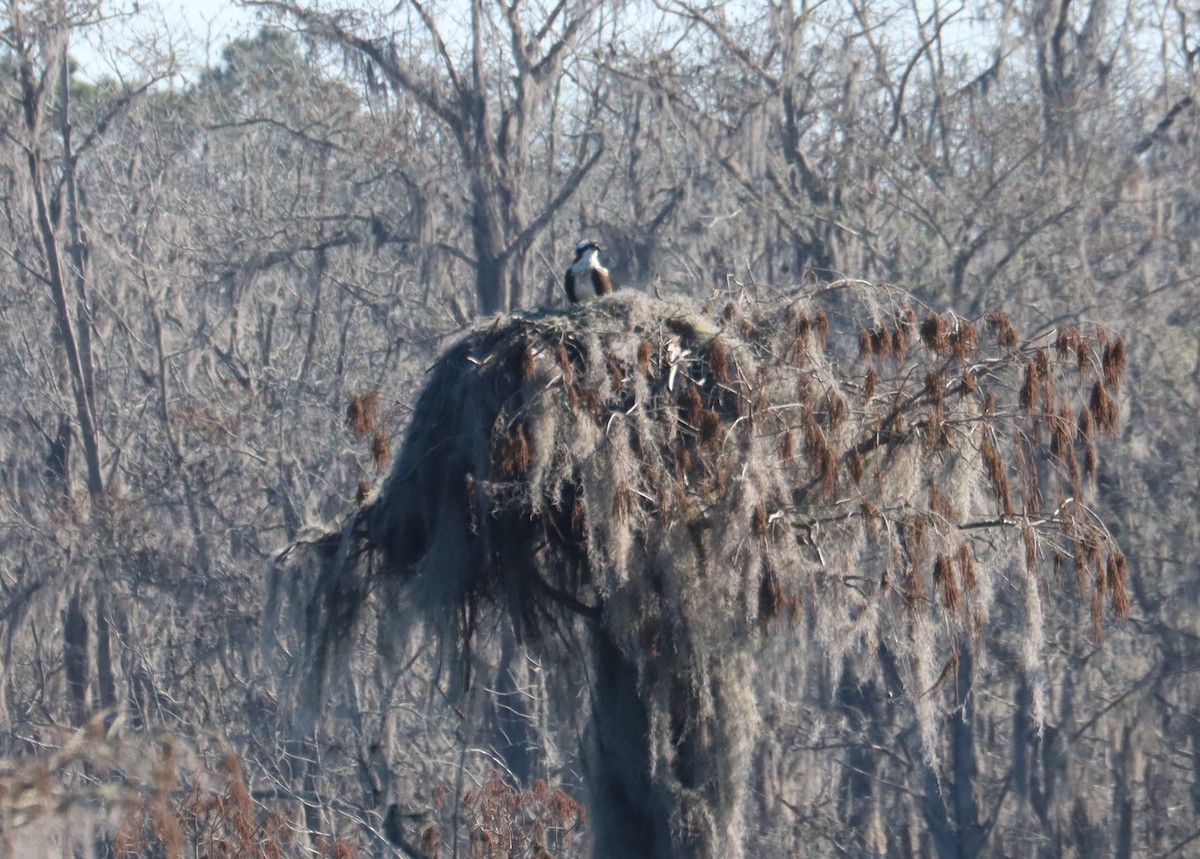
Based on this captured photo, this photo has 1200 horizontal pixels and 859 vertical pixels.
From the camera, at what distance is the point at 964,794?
532 inches

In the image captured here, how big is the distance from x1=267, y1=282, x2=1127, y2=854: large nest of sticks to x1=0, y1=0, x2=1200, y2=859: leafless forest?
23 mm

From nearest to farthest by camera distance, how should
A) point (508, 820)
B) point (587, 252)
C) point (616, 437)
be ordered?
1. point (616, 437)
2. point (587, 252)
3. point (508, 820)

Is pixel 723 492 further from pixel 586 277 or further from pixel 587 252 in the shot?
pixel 587 252

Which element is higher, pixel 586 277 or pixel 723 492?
pixel 586 277

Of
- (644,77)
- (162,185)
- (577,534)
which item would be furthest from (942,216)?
(162,185)

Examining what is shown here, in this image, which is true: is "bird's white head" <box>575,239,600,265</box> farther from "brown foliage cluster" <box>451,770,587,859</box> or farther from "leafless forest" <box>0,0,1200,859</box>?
"brown foliage cluster" <box>451,770,587,859</box>

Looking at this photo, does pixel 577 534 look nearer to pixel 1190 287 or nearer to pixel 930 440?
Answer: pixel 930 440

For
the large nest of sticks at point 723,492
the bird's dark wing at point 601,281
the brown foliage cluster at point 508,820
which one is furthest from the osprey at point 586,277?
the brown foliage cluster at point 508,820

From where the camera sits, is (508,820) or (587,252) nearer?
(587,252)

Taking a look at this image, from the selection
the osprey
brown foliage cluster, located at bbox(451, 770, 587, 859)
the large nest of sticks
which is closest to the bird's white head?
the osprey

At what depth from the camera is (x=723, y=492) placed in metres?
5.36

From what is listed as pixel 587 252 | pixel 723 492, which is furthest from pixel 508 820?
pixel 723 492

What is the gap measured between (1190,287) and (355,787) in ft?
31.5

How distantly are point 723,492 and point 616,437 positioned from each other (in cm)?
45
